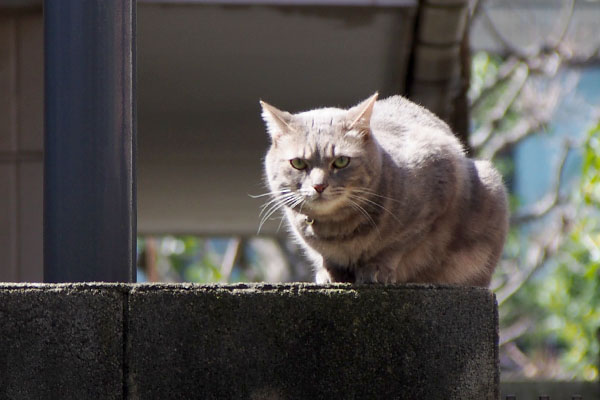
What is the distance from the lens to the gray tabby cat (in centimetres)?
297

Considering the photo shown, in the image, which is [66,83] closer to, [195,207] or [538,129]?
[195,207]

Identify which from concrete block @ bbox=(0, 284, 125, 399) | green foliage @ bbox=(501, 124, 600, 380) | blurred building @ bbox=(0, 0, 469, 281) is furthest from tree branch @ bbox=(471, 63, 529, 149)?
concrete block @ bbox=(0, 284, 125, 399)

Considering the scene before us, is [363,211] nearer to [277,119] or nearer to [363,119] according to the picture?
[363,119]

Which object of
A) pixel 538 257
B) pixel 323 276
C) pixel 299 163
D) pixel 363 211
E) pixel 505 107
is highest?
pixel 299 163

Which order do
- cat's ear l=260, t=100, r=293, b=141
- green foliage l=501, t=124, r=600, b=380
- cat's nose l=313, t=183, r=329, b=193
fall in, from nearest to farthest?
cat's nose l=313, t=183, r=329, b=193 → cat's ear l=260, t=100, r=293, b=141 → green foliage l=501, t=124, r=600, b=380

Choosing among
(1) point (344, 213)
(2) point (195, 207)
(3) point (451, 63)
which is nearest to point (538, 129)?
(2) point (195, 207)

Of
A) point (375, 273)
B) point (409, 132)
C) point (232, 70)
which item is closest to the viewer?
point (375, 273)

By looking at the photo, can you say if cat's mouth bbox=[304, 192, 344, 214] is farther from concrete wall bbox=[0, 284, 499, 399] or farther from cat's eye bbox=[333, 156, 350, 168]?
concrete wall bbox=[0, 284, 499, 399]

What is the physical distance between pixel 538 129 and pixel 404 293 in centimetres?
862

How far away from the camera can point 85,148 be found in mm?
2426

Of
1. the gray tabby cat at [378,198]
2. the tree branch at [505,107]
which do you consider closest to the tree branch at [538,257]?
the tree branch at [505,107]

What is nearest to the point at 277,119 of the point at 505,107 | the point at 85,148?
the point at 85,148

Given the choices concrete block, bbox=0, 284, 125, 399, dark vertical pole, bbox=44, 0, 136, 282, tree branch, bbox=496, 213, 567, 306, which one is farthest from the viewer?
tree branch, bbox=496, 213, 567, 306

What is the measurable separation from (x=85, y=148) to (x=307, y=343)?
0.82 m
